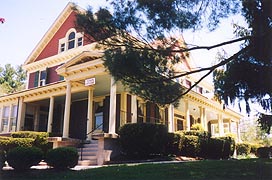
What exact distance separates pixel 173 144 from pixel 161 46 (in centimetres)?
667

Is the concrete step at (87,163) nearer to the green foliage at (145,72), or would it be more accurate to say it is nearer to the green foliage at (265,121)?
the green foliage at (145,72)

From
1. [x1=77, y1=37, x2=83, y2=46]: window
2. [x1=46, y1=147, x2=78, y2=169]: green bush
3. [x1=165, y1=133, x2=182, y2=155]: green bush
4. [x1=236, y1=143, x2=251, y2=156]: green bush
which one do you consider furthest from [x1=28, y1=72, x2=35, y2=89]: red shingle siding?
[x1=236, y1=143, x2=251, y2=156]: green bush

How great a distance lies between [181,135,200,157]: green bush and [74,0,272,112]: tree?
5.82 metres

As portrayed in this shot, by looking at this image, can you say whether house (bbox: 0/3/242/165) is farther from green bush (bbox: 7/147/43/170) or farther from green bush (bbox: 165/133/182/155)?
green bush (bbox: 7/147/43/170)

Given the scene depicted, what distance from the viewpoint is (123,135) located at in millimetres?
12289

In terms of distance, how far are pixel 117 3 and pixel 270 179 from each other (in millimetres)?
5955

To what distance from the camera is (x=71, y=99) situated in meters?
19.5

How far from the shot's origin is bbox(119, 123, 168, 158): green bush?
12.1 metres

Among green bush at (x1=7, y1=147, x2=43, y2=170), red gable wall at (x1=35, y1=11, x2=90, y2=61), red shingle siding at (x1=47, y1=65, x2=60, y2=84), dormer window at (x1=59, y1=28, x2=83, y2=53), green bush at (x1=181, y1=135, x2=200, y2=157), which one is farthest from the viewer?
red gable wall at (x1=35, y1=11, x2=90, y2=61)

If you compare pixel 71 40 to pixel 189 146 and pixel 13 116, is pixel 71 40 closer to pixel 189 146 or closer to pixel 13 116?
pixel 13 116

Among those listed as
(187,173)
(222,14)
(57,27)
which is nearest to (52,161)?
(187,173)

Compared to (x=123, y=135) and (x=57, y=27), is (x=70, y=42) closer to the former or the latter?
(x=57, y=27)

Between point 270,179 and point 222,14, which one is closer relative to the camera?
point 270,179

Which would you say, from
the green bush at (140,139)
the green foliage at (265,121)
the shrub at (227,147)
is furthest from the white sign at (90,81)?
the shrub at (227,147)
